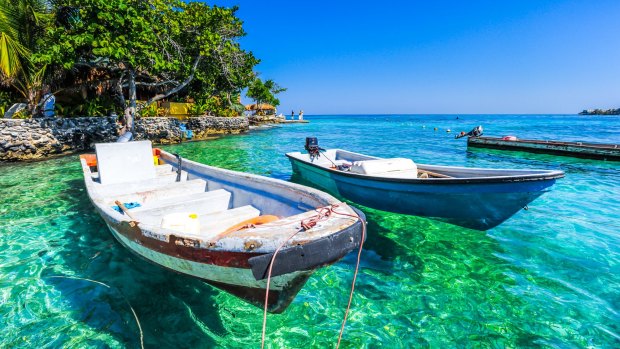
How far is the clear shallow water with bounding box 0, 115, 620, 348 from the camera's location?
345 centimetres

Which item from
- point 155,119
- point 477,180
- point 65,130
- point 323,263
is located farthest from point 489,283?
point 155,119

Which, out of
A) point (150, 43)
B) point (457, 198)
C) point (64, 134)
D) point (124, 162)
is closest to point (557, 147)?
point (457, 198)

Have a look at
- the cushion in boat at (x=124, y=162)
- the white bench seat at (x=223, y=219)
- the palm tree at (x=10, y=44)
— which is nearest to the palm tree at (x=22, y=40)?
the palm tree at (x=10, y=44)

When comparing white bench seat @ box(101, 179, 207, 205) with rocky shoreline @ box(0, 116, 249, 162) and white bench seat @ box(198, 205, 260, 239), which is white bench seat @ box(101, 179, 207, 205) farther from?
rocky shoreline @ box(0, 116, 249, 162)

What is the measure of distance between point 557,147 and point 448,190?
664 inches

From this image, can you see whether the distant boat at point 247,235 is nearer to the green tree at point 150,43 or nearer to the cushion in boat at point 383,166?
the cushion in boat at point 383,166

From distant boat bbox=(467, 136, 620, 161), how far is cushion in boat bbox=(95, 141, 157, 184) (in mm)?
20514

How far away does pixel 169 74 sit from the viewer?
69.8ft

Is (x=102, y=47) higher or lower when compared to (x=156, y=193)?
higher

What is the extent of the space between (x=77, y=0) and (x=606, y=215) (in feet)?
69.2

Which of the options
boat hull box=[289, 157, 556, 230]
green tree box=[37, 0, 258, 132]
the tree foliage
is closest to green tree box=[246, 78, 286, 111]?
the tree foliage

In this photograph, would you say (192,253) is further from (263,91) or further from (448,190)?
(263,91)

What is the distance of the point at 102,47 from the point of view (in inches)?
546

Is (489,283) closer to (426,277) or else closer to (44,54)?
(426,277)
